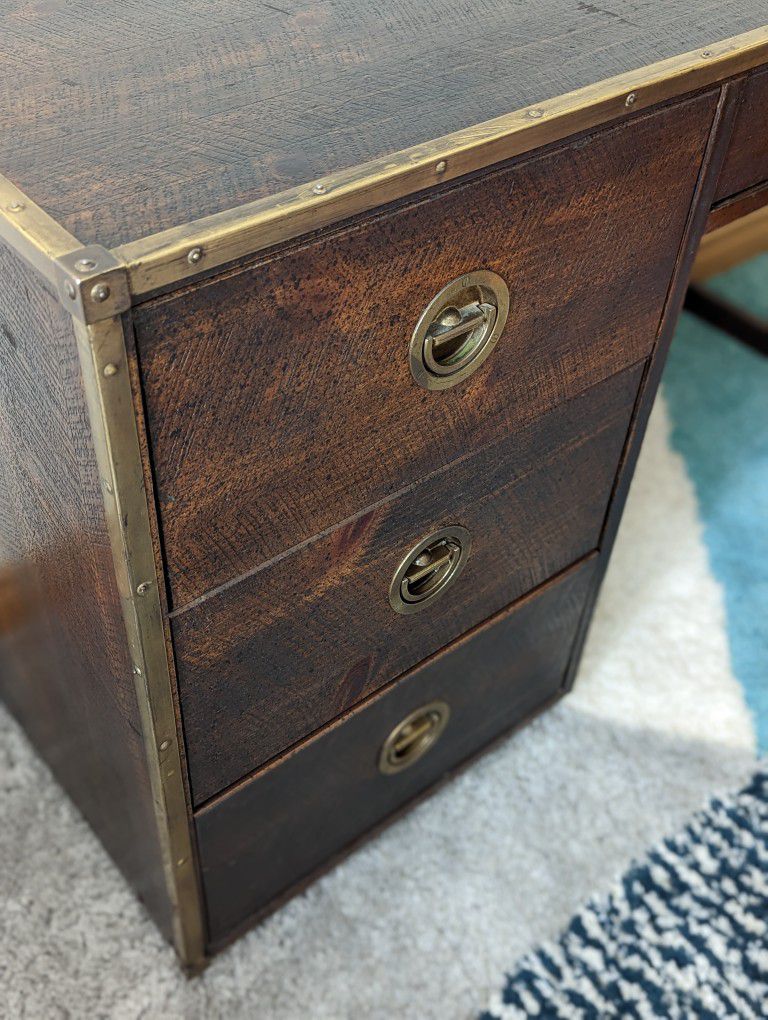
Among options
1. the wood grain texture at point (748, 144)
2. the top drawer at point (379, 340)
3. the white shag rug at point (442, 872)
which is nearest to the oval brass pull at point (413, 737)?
the white shag rug at point (442, 872)

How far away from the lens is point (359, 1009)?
77 cm

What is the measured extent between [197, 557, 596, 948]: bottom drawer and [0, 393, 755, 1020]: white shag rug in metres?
0.04

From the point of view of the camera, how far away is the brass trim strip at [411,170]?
1.30ft

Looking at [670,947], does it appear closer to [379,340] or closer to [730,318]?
[379,340]

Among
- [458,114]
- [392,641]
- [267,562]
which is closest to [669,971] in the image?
[392,641]

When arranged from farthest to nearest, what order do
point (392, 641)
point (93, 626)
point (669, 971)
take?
point (669, 971), point (392, 641), point (93, 626)

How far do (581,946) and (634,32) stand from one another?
2.14ft

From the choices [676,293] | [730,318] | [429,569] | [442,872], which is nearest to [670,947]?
[442,872]

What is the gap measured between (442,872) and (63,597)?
426mm

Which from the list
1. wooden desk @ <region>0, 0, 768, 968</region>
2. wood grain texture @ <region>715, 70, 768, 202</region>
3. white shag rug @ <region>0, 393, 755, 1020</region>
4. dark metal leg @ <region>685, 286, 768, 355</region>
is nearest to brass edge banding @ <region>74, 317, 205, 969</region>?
wooden desk @ <region>0, 0, 768, 968</region>

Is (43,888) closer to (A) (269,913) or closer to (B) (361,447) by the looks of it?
(A) (269,913)

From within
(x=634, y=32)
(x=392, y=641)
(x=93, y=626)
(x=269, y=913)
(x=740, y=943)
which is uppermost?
(x=634, y=32)

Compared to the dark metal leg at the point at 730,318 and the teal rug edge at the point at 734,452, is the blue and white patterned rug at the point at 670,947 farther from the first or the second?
the dark metal leg at the point at 730,318

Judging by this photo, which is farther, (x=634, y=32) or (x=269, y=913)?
(x=269, y=913)
